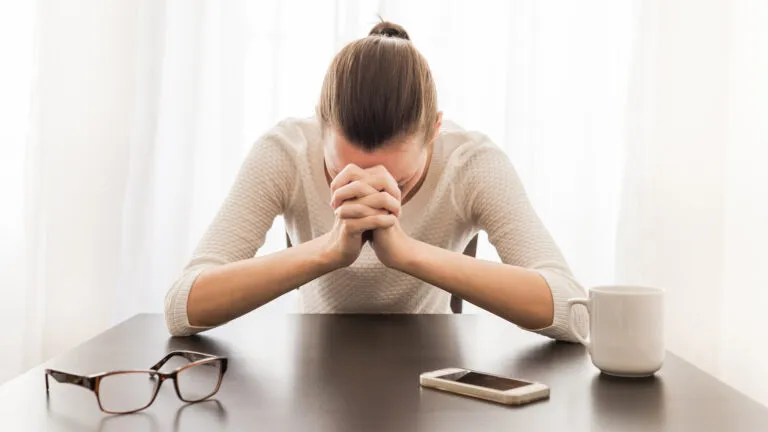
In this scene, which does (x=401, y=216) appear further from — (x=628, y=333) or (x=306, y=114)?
(x=306, y=114)

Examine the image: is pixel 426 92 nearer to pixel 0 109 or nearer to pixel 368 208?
pixel 368 208

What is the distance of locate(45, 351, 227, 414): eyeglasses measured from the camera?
0.76 m

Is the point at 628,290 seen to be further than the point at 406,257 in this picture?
No

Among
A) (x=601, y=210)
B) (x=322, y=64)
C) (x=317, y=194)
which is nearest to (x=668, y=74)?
(x=601, y=210)

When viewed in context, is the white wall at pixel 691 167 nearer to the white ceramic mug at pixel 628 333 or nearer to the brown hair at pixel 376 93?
the brown hair at pixel 376 93

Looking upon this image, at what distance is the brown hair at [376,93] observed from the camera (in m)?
1.24

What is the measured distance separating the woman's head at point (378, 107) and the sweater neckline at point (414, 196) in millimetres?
195

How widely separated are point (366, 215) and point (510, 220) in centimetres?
35

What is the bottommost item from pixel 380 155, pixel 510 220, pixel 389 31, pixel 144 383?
pixel 144 383

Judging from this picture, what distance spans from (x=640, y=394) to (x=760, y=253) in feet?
5.99

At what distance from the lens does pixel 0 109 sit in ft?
8.44

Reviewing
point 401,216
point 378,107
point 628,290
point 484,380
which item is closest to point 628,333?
point 628,290

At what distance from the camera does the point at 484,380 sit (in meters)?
0.84

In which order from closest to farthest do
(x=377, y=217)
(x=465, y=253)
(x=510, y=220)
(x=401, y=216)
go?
(x=377, y=217)
(x=510, y=220)
(x=401, y=216)
(x=465, y=253)
